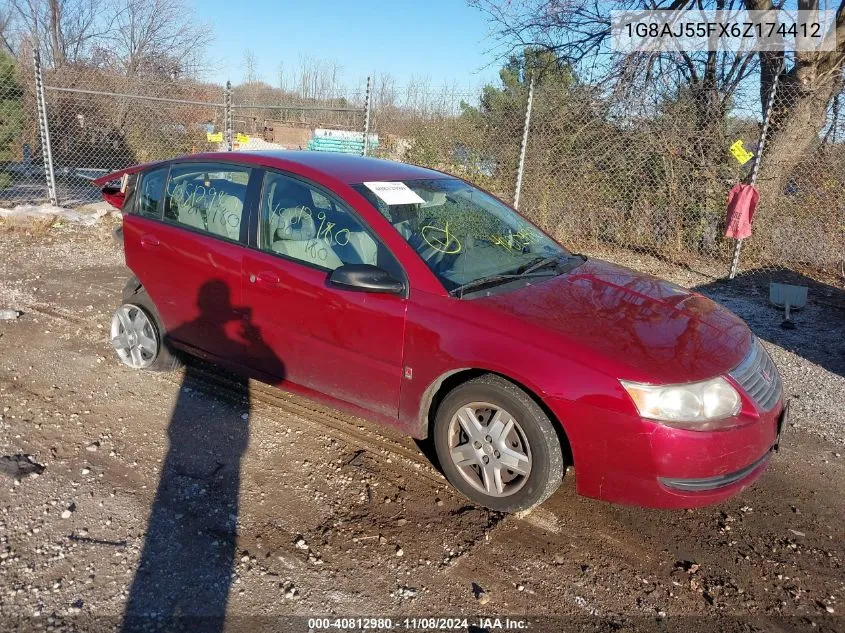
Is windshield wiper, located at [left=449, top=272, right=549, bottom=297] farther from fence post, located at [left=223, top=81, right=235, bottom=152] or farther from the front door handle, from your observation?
fence post, located at [left=223, top=81, right=235, bottom=152]

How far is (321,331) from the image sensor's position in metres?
3.51

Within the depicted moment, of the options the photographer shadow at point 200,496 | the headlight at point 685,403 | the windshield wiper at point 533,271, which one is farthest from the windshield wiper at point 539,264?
the photographer shadow at point 200,496

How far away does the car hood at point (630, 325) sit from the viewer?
2807 millimetres

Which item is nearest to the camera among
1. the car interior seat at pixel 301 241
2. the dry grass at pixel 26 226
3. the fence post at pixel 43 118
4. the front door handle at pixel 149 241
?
the car interior seat at pixel 301 241

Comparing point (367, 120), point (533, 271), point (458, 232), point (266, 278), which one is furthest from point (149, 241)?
point (367, 120)

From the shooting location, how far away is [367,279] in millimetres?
3160

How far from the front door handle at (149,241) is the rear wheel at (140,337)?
0.39 meters

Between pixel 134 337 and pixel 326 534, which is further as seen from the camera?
pixel 134 337

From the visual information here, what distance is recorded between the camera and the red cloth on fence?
7.77 meters

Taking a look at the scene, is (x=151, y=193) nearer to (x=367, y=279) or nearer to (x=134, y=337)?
(x=134, y=337)

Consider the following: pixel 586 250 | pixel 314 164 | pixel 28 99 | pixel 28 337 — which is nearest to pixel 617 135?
pixel 586 250

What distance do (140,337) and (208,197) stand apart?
1.26 m

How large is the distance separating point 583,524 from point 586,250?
678 centimetres

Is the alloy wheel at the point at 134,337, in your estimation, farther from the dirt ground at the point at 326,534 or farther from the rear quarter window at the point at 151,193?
the rear quarter window at the point at 151,193
